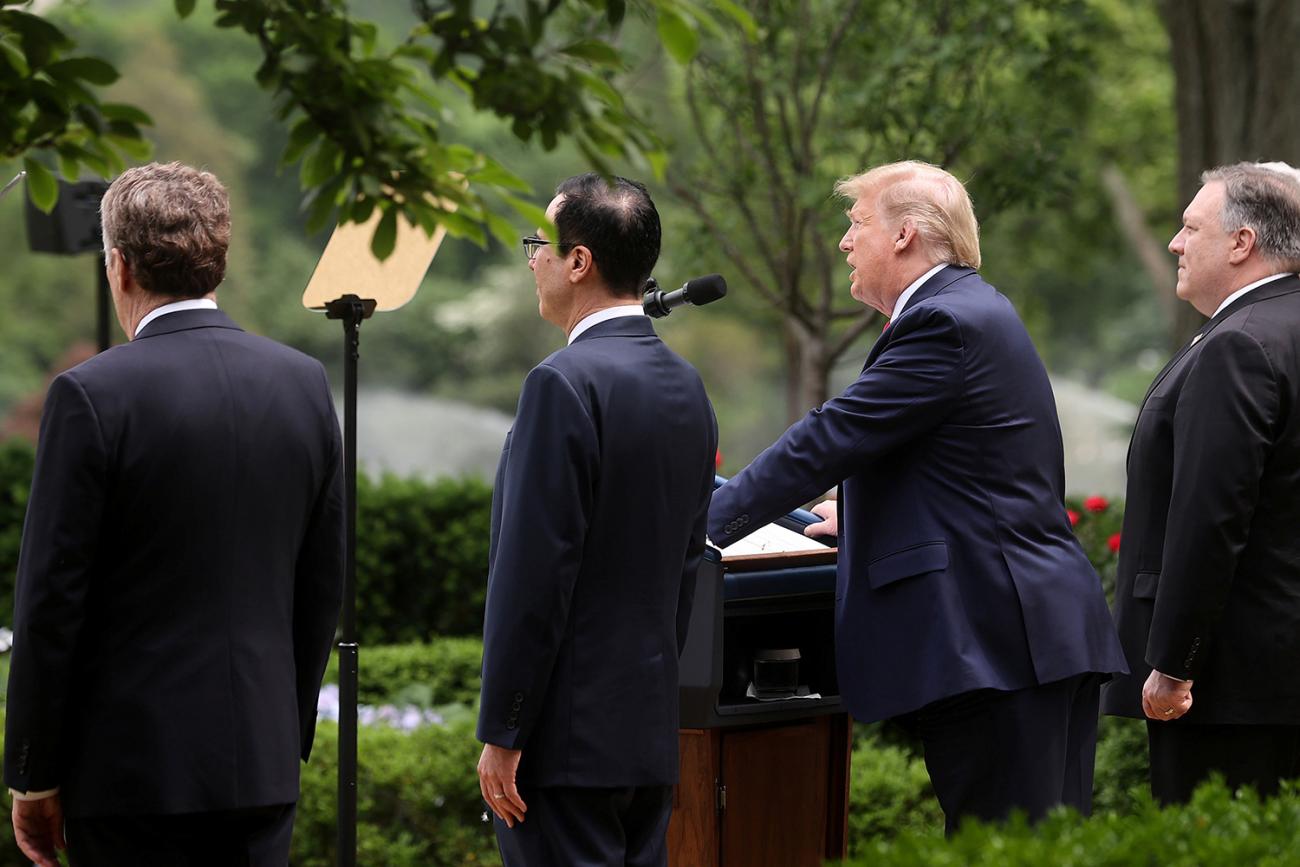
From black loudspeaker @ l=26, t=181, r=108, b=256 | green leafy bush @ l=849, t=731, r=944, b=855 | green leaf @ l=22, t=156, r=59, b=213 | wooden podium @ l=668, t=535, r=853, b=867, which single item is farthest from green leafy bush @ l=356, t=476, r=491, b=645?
green leaf @ l=22, t=156, r=59, b=213

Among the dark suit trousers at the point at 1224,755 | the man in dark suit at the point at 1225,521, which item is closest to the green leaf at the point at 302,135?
the man in dark suit at the point at 1225,521

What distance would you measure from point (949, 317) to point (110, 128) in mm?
1858

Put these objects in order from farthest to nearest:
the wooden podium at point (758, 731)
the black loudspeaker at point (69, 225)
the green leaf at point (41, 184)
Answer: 1. the black loudspeaker at point (69, 225)
2. the wooden podium at point (758, 731)
3. the green leaf at point (41, 184)

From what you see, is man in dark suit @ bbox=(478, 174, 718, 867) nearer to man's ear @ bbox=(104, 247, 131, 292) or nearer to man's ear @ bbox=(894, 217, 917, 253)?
man's ear @ bbox=(894, 217, 917, 253)

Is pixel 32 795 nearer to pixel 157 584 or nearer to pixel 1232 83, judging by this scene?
pixel 157 584

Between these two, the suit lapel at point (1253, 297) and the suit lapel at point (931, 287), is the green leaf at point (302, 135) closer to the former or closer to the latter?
the suit lapel at point (931, 287)

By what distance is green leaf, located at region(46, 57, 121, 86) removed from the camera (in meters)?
2.45

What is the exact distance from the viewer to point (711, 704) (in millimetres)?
3553

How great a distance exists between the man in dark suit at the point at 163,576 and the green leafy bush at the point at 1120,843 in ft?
4.44

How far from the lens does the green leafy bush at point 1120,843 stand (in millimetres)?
2254

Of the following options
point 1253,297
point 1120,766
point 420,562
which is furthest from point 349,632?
point 420,562

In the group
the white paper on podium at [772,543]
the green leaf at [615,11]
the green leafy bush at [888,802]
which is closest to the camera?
the green leaf at [615,11]

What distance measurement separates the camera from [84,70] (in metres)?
2.45

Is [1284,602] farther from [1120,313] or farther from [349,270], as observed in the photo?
[1120,313]
